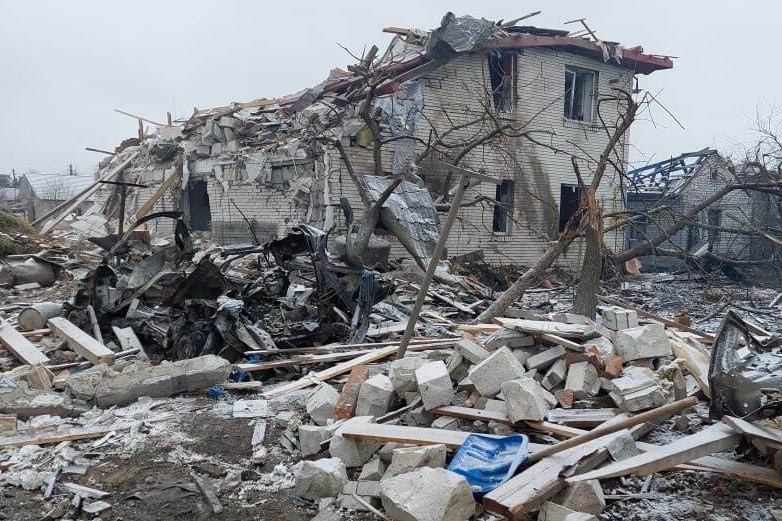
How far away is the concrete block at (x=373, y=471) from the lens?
380 cm

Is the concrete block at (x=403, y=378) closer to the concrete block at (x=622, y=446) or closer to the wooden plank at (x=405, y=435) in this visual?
the wooden plank at (x=405, y=435)

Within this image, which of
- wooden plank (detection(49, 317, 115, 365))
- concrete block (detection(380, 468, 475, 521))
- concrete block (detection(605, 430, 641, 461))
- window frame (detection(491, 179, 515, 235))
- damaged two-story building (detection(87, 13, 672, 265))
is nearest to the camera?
concrete block (detection(380, 468, 475, 521))

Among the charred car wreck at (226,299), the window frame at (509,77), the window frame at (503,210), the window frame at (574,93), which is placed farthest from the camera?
the window frame at (574,93)

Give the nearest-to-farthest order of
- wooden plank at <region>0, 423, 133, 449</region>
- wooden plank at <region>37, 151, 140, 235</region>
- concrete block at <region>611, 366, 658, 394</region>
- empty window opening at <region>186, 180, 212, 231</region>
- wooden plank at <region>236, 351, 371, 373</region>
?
concrete block at <region>611, 366, 658, 394</region>
wooden plank at <region>0, 423, 133, 449</region>
wooden plank at <region>236, 351, 371, 373</region>
empty window opening at <region>186, 180, 212, 231</region>
wooden plank at <region>37, 151, 140, 235</region>

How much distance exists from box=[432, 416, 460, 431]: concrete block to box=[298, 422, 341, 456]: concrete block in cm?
80

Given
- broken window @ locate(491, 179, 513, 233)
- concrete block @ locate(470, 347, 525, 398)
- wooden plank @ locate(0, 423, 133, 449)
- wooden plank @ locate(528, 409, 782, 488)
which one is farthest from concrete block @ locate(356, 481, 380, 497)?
broken window @ locate(491, 179, 513, 233)

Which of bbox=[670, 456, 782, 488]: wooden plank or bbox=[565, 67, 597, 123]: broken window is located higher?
bbox=[565, 67, 597, 123]: broken window

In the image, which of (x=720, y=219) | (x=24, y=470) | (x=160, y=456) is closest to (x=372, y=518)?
(x=160, y=456)

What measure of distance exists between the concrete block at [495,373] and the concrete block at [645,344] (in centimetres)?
123

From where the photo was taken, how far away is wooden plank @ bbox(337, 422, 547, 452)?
393cm

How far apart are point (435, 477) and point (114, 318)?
20.0ft

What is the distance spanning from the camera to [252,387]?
5.99 meters

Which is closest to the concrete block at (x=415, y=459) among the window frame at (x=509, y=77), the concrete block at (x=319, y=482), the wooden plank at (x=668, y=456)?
the concrete block at (x=319, y=482)

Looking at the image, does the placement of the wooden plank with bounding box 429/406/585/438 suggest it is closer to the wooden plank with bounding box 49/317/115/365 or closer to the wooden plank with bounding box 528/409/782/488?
the wooden plank with bounding box 528/409/782/488
